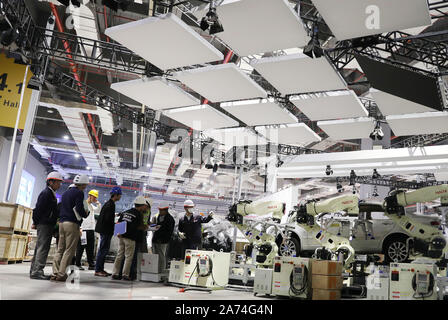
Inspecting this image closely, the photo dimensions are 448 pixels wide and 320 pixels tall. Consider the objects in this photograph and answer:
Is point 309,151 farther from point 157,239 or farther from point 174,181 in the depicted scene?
point 174,181

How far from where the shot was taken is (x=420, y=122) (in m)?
9.66

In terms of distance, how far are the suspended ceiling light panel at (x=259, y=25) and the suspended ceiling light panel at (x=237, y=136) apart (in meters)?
5.42

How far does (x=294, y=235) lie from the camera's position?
419 inches

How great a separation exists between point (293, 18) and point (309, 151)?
9771 millimetres

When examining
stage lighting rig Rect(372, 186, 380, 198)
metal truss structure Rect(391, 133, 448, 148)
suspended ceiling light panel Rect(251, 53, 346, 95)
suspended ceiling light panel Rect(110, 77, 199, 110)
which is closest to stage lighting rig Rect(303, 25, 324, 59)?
suspended ceiling light panel Rect(251, 53, 346, 95)

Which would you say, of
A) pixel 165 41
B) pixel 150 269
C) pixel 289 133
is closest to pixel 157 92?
pixel 165 41

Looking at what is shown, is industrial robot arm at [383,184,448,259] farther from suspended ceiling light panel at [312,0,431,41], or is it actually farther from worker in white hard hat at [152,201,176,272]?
worker in white hard hat at [152,201,176,272]

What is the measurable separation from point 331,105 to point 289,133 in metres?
2.66

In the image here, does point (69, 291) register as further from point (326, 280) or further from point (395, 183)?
point (395, 183)

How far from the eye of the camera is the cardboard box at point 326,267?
623cm

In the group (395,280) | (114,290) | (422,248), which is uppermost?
(422,248)
